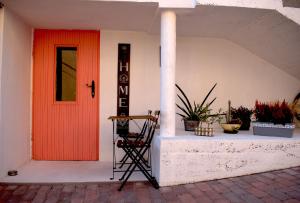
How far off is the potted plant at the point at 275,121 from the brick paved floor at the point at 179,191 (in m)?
0.72

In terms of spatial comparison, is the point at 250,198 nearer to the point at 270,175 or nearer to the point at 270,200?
the point at 270,200

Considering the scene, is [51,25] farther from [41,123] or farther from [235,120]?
[235,120]

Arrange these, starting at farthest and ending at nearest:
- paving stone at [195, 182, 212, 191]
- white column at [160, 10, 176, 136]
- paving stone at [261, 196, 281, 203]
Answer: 1. white column at [160, 10, 176, 136]
2. paving stone at [195, 182, 212, 191]
3. paving stone at [261, 196, 281, 203]

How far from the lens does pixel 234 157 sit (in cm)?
486

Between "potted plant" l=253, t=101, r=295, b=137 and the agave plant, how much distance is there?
3.12 feet

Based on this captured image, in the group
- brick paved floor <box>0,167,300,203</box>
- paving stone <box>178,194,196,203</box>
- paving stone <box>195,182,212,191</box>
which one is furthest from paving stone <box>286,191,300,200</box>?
paving stone <box>178,194,196,203</box>

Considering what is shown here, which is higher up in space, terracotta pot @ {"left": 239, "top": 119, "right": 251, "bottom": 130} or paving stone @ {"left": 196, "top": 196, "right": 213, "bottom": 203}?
terracotta pot @ {"left": 239, "top": 119, "right": 251, "bottom": 130}

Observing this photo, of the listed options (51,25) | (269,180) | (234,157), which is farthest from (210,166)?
(51,25)

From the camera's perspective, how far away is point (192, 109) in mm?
6191

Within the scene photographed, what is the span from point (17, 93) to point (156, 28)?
9.57 feet

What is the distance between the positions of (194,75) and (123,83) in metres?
1.55

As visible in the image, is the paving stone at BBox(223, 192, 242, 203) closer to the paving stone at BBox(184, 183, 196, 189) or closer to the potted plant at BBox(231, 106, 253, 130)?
the paving stone at BBox(184, 183, 196, 189)

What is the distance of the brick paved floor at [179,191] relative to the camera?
13.4 feet

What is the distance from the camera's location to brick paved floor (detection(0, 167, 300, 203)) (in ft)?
13.4
